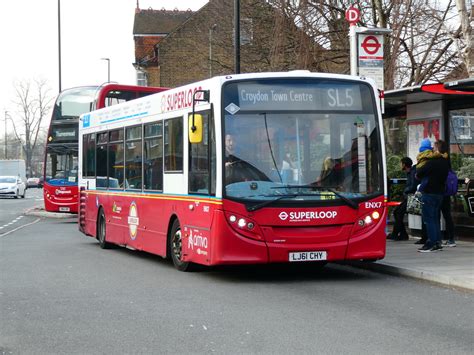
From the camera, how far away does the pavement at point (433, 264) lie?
461 inches

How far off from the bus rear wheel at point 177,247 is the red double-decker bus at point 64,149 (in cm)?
1641

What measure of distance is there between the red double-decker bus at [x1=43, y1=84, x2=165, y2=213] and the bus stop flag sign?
1444 cm

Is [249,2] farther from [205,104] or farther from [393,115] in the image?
[205,104]

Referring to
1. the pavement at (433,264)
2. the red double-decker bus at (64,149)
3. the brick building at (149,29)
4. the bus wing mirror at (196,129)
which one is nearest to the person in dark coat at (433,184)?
the pavement at (433,264)

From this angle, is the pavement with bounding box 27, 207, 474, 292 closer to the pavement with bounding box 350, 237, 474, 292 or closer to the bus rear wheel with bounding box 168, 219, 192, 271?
the pavement with bounding box 350, 237, 474, 292

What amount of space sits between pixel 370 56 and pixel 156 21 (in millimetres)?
55769

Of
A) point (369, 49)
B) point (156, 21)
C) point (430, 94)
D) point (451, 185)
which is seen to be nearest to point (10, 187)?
point (156, 21)

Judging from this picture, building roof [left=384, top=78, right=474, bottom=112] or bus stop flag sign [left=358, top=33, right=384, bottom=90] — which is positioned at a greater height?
bus stop flag sign [left=358, top=33, right=384, bottom=90]

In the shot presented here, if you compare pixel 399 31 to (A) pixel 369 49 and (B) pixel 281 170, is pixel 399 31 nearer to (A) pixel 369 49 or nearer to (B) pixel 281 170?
(A) pixel 369 49

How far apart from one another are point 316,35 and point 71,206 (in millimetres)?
12870

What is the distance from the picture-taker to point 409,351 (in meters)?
7.34

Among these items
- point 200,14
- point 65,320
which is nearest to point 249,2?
point 65,320

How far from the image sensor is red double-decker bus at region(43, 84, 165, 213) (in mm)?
31484

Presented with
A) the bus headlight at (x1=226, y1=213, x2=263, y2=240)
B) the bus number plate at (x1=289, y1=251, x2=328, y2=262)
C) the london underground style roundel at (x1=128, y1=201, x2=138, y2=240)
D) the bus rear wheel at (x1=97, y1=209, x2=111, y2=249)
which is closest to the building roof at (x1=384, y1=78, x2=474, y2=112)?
the bus number plate at (x1=289, y1=251, x2=328, y2=262)
